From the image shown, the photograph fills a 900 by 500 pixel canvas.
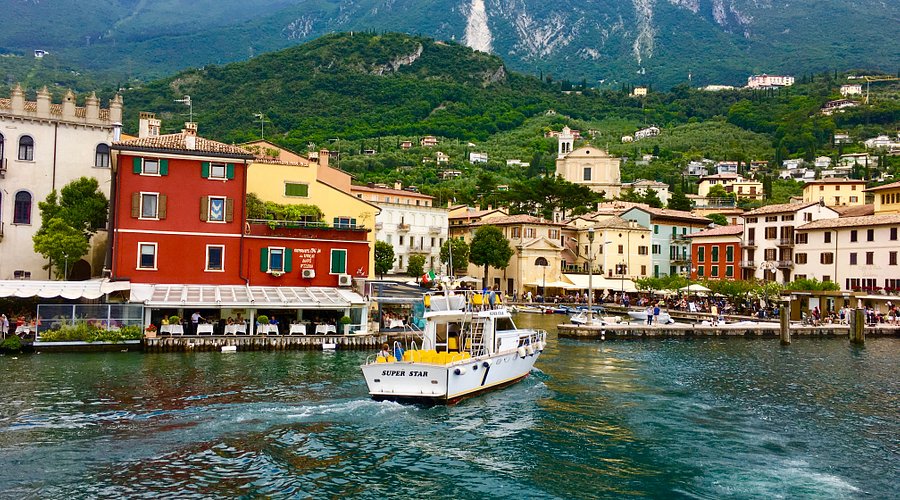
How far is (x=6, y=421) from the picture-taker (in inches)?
1022

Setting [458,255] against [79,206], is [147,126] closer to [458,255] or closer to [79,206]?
[79,206]

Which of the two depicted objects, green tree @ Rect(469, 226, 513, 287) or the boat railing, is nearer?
the boat railing

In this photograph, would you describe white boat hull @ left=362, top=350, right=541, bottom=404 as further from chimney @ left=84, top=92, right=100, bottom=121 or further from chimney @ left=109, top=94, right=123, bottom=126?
chimney @ left=84, top=92, right=100, bottom=121

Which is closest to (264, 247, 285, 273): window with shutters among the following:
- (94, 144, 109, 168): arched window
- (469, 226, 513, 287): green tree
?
(94, 144, 109, 168): arched window

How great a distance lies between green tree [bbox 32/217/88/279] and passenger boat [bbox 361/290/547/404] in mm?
27933

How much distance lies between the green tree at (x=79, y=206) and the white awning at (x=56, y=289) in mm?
9825

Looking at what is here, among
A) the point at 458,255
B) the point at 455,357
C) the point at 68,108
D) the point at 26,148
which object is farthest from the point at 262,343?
the point at 458,255

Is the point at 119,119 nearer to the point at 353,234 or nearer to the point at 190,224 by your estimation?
the point at 190,224

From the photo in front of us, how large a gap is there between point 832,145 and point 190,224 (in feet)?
605

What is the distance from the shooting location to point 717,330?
2483 inches

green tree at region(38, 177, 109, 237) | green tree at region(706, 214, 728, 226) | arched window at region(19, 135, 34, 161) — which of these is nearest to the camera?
green tree at region(38, 177, 109, 237)

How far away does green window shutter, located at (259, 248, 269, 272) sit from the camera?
51.6m

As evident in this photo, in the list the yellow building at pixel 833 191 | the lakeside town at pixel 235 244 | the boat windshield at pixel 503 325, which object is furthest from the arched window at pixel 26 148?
the yellow building at pixel 833 191

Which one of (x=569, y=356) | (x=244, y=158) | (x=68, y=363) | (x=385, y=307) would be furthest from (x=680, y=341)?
(x=68, y=363)
